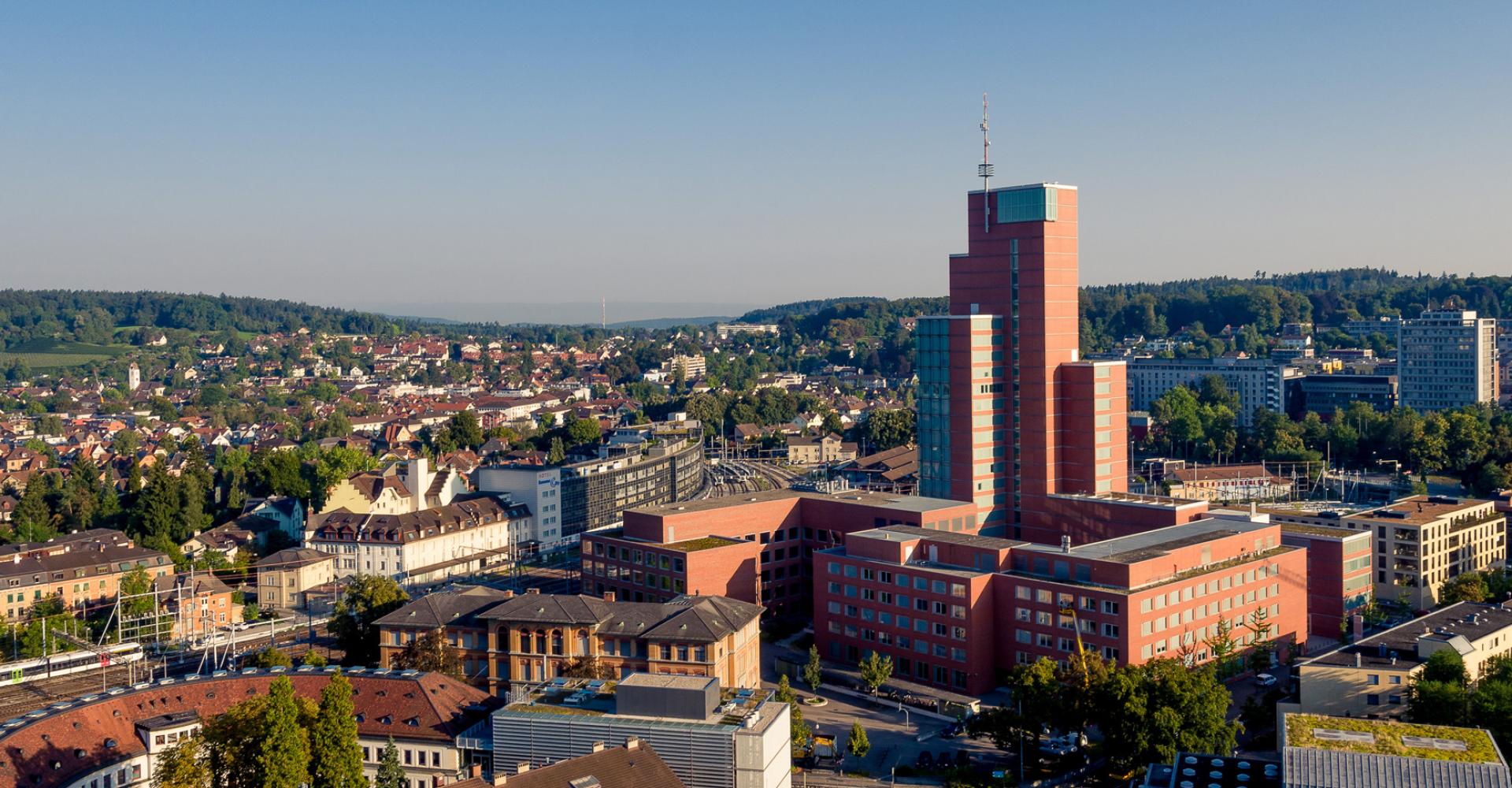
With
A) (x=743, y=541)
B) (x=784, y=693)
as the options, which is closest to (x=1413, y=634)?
(x=784, y=693)

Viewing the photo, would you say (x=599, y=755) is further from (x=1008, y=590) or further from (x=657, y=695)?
(x=1008, y=590)

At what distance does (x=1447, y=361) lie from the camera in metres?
126

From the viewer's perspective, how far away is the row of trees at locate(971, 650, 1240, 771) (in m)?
36.2

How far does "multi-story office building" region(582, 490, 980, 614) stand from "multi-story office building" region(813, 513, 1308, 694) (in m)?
4.59

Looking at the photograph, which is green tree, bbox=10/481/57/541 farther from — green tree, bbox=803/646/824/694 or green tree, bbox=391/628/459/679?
green tree, bbox=803/646/824/694

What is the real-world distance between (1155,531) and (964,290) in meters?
14.0

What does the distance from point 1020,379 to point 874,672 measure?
17.1 meters

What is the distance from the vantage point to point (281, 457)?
286 ft

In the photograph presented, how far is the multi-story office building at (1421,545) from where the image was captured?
2355 inches

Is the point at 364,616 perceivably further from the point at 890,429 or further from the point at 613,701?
the point at 890,429

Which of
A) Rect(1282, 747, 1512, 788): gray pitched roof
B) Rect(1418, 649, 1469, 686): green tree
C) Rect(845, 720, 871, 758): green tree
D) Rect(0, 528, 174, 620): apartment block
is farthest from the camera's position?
Rect(0, 528, 174, 620): apartment block

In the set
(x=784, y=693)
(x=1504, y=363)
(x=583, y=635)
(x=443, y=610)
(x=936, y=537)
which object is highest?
(x=1504, y=363)

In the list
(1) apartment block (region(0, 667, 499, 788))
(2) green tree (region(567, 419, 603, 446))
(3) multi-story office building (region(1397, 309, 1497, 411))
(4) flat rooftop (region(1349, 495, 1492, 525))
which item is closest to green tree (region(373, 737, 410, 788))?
(1) apartment block (region(0, 667, 499, 788))

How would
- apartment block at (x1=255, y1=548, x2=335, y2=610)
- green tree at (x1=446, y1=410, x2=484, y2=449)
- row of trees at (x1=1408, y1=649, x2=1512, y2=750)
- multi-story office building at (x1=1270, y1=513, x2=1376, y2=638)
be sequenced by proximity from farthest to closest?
green tree at (x1=446, y1=410, x2=484, y2=449)
apartment block at (x1=255, y1=548, x2=335, y2=610)
multi-story office building at (x1=1270, y1=513, x2=1376, y2=638)
row of trees at (x1=1408, y1=649, x2=1512, y2=750)
